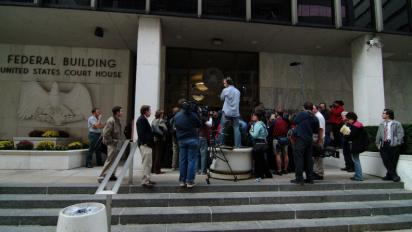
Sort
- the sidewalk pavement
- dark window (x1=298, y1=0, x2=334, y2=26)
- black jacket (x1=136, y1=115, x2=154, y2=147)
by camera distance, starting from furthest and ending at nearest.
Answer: dark window (x1=298, y1=0, x2=334, y2=26) → the sidewalk pavement → black jacket (x1=136, y1=115, x2=154, y2=147)

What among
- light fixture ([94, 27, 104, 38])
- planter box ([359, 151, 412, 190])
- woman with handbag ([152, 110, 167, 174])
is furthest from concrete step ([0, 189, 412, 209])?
light fixture ([94, 27, 104, 38])

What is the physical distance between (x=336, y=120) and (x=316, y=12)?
4340mm

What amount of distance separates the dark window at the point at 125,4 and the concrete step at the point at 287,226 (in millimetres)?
7331

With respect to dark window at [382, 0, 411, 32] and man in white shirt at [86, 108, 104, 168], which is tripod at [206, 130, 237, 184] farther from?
dark window at [382, 0, 411, 32]

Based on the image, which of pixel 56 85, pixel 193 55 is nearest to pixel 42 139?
pixel 56 85

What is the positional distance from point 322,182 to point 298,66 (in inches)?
338

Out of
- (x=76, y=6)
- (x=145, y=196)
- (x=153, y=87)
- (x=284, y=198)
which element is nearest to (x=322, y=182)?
(x=284, y=198)

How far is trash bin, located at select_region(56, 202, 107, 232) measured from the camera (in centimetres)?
280

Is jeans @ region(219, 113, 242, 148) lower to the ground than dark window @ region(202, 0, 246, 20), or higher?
lower

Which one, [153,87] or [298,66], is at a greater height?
[298,66]

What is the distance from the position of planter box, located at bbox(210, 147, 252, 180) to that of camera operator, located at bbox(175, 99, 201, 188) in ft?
3.97

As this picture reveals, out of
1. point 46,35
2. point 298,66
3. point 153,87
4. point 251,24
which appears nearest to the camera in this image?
point 153,87

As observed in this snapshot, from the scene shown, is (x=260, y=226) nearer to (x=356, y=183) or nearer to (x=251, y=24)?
(x=356, y=183)

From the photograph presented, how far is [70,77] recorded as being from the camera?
42.2ft
